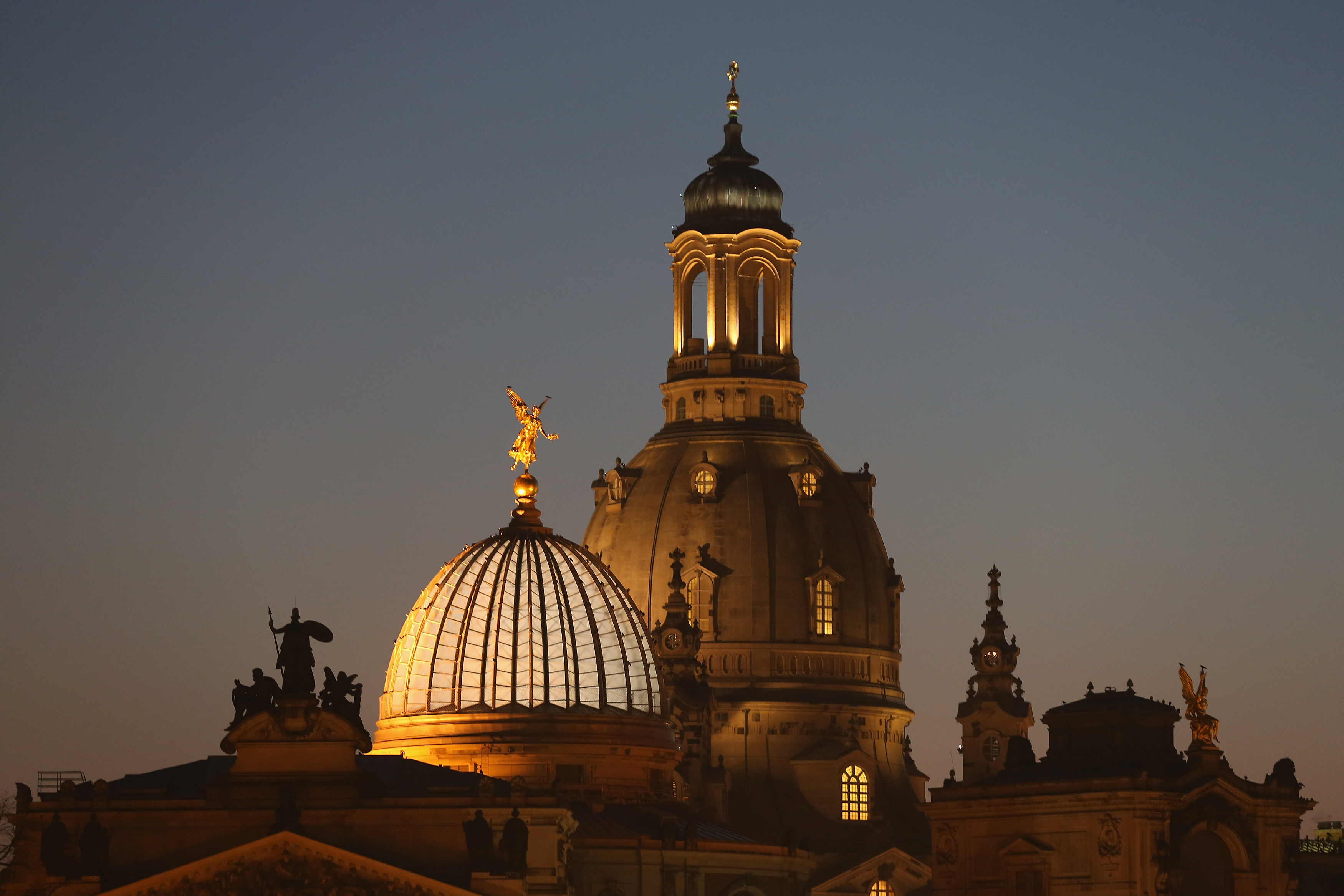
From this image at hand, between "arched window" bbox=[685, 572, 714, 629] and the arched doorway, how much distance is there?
137 feet

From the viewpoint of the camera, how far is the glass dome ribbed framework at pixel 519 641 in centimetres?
14112

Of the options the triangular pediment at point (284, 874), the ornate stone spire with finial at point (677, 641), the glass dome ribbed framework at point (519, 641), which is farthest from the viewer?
the ornate stone spire with finial at point (677, 641)

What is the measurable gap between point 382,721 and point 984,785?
80.1 ft

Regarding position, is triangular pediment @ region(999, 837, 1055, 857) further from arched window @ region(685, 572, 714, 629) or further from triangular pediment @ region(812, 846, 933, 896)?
arched window @ region(685, 572, 714, 629)

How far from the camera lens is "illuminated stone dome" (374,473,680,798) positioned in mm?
139125

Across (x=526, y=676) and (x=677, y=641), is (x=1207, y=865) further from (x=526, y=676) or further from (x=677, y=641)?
(x=677, y=641)

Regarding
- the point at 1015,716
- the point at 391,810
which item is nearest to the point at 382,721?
the point at 391,810

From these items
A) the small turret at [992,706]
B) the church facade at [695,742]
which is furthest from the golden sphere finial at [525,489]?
the small turret at [992,706]

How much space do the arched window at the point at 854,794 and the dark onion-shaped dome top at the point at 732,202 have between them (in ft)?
95.1

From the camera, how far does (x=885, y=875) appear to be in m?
162

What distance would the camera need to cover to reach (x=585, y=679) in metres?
141

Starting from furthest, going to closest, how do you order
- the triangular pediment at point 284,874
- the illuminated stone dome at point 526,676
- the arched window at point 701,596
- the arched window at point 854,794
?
the arched window at point 701,596
the arched window at point 854,794
the illuminated stone dome at point 526,676
the triangular pediment at point 284,874

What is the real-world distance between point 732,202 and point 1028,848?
56.4 m

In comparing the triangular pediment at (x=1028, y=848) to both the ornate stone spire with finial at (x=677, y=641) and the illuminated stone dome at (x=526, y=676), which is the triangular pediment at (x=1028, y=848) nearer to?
the illuminated stone dome at (x=526, y=676)
